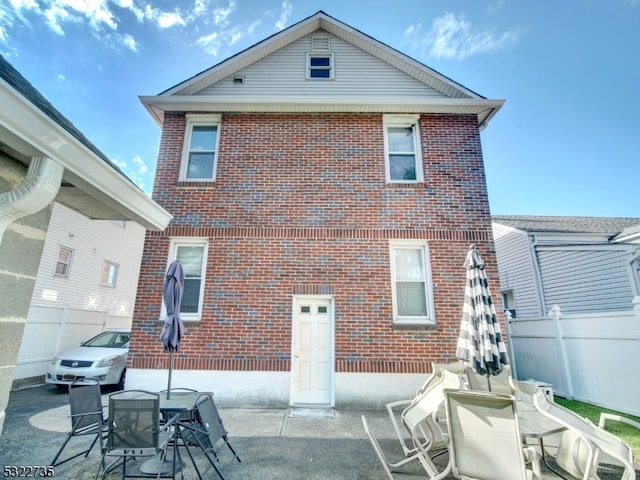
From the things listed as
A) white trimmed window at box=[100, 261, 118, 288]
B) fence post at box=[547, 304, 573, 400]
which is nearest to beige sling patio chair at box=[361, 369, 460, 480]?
fence post at box=[547, 304, 573, 400]

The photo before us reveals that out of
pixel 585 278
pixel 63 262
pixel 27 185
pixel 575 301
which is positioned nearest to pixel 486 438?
pixel 27 185

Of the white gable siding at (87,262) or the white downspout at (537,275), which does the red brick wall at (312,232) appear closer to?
the white downspout at (537,275)

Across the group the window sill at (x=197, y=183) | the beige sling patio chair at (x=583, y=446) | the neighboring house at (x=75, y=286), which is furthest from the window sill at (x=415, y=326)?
the neighboring house at (x=75, y=286)

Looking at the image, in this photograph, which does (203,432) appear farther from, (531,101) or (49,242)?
(531,101)

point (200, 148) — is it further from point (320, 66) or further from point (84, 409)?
point (84, 409)

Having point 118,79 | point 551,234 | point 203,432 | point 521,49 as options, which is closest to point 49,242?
point 118,79

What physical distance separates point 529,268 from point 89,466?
13377 millimetres

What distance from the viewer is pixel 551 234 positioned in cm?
1118

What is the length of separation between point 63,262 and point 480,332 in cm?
1400

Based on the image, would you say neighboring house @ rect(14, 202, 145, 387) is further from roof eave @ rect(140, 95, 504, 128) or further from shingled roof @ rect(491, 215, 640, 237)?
shingled roof @ rect(491, 215, 640, 237)

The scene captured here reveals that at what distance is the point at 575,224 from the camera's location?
1239 centimetres

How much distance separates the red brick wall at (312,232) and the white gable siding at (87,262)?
6501 mm

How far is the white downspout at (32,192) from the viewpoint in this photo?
2024 mm

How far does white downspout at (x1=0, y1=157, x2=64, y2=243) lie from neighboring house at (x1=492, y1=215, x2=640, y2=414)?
880 centimetres
